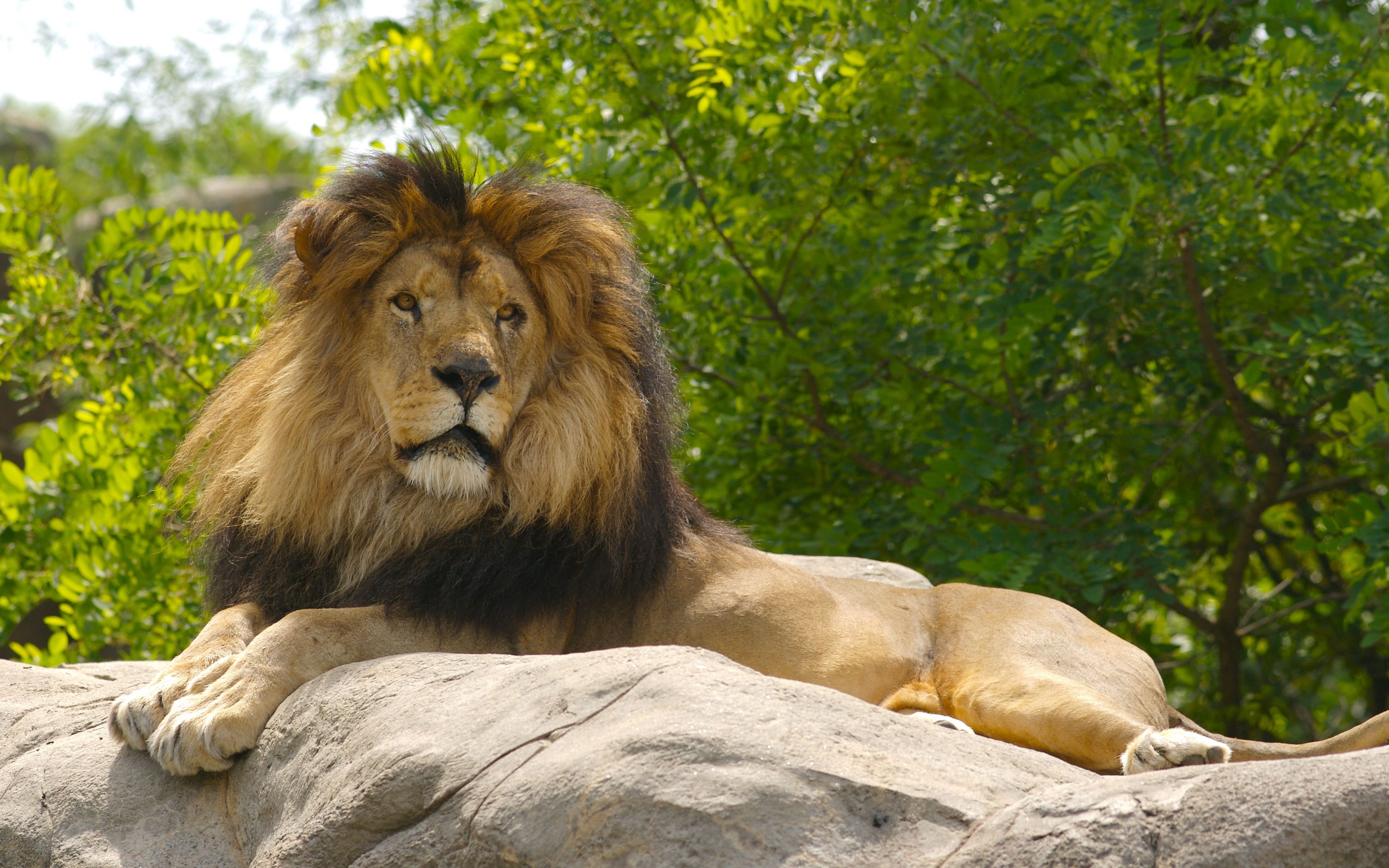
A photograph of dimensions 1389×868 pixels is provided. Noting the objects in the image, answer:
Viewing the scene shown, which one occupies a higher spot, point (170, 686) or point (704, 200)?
point (704, 200)

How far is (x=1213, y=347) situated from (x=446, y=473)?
3229 mm

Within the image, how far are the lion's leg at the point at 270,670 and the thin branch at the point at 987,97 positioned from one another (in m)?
3.03

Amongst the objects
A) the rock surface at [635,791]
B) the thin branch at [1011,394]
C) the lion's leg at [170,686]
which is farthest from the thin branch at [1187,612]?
the lion's leg at [170,686]

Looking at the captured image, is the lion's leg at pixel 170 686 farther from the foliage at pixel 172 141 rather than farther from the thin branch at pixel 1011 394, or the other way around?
the foliage at pixel 172 141

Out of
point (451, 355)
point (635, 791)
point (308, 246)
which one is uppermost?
point (308, 246)

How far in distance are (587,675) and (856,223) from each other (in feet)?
11.0

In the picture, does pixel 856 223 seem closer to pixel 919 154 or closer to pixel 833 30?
pixel 919 154

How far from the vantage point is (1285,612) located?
559 centimetres

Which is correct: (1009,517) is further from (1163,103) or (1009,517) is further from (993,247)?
(1163,103)

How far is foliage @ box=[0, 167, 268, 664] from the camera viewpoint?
497cm

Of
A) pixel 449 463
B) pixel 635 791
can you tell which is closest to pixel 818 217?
pixel 449 463

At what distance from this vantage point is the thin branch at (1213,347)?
4754 mm

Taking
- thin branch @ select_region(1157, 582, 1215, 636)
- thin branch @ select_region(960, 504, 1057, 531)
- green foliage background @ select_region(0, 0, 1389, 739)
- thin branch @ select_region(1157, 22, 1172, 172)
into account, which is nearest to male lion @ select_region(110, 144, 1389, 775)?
green foliage background @ select_region(0, 0, 1389, 739)

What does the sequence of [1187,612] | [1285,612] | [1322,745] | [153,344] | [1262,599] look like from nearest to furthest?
[1322,745] → [153,344] → [1187,612] → [1285,612] → [1262,599]
